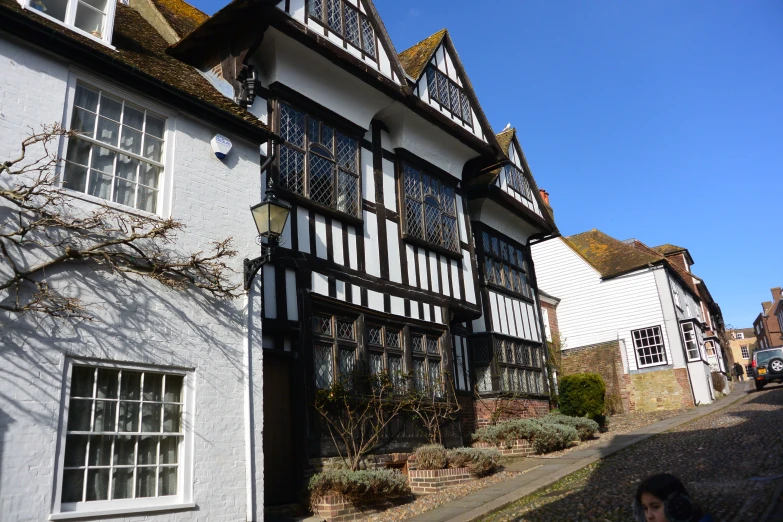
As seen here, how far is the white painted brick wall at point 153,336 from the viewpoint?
529 centimetres

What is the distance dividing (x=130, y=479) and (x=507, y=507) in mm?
4876

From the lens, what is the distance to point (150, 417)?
21.0ft

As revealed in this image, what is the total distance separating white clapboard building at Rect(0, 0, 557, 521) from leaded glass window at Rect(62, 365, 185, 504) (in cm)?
2

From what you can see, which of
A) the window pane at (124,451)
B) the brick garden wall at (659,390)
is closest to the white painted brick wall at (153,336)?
the window pane at (124,451)

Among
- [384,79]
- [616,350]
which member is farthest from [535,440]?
[616,350]

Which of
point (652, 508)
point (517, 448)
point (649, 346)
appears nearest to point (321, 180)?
point (517, 448)

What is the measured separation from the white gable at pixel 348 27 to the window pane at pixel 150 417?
6580mm

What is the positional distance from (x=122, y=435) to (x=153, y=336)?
102 cm

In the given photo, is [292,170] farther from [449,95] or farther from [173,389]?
[449,95]

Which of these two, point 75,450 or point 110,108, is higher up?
point 110,108

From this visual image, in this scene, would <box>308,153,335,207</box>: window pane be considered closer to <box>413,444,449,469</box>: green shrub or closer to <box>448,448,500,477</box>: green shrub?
<box>413,444,449,469</box>: green shrub

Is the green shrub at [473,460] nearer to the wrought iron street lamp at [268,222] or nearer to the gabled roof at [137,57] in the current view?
the wrought iron street lamp at [268,222]

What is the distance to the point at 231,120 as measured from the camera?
796 cm

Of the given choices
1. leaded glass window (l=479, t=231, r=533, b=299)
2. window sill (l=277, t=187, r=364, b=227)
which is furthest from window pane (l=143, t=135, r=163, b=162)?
leaded glass window (l=479, t=231, r=533, b=299)
